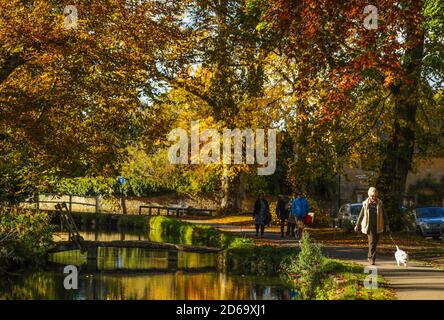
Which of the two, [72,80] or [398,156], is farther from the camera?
[398,156]

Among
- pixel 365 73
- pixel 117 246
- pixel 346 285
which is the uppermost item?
pixel 365 73

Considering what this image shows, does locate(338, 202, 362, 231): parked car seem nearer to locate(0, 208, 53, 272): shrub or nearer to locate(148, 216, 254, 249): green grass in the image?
locate(148, 216, 254, 249): green grass

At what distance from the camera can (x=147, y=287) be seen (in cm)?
2127

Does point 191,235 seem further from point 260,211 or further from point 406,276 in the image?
point 406,276

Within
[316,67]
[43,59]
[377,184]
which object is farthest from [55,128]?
[377,184]

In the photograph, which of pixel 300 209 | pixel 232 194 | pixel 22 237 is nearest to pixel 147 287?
pixel 22 237

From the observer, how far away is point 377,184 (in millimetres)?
34781

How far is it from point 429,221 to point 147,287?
908 inches

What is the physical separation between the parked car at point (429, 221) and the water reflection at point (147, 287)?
1927 cm

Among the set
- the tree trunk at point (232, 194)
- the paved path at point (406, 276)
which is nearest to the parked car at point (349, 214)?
the tree trunk at point (232, 194)

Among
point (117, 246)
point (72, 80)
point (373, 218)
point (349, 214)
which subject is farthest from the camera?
point (349, 214)

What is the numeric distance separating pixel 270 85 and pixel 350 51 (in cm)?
1466

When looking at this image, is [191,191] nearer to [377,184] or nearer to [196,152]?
[196,152]

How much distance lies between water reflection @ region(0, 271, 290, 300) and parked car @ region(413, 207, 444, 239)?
19267 millimetres
